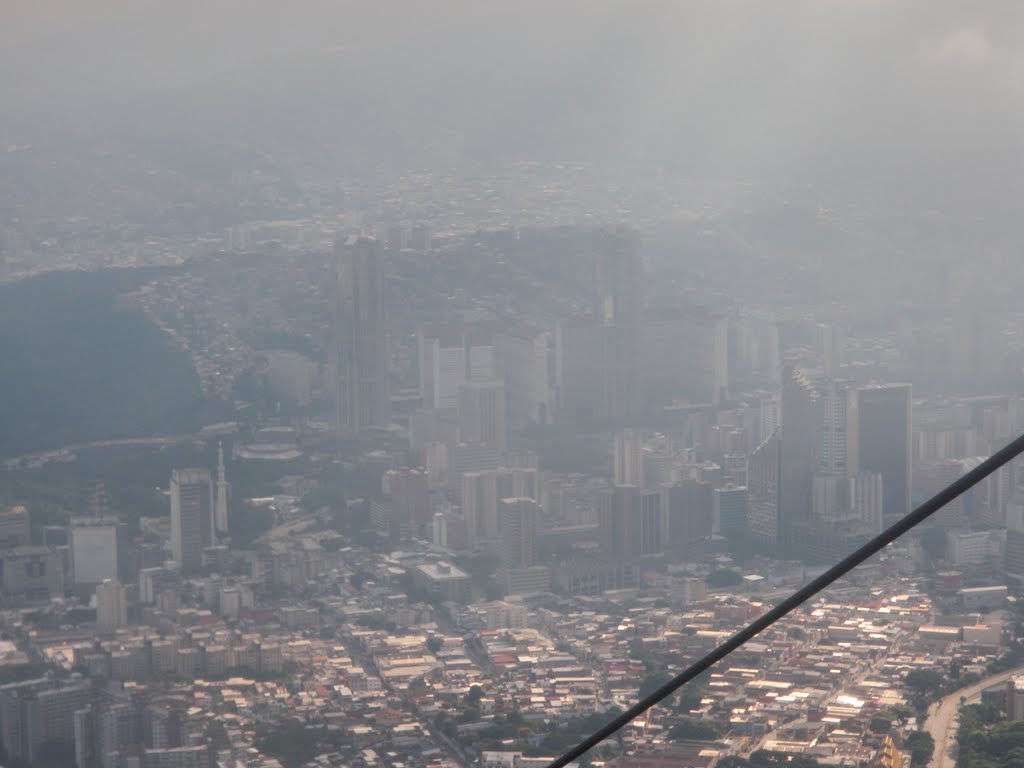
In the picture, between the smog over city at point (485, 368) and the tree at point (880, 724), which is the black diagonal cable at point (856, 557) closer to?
the tree at point (880, 724)

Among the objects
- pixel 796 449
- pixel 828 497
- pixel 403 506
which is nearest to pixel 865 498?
pixel 828 497

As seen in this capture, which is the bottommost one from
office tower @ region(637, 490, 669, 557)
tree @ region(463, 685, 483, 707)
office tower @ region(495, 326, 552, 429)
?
tree @ region(463, 685, 483, 707)

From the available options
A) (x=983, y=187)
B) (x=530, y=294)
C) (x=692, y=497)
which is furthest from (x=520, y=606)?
(x=983, y=187)

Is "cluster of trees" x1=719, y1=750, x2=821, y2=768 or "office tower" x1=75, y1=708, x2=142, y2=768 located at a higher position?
"cluster of trees" x1=719, y1=750, x2=821, y2=768

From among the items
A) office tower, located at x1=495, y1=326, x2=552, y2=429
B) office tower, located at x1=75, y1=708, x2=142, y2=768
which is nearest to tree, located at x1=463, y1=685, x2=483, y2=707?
office tower, located at x1=75, y1=708, x2=142, y2=768

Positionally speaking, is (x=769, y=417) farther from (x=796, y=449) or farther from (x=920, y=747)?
(x=920, y=747)

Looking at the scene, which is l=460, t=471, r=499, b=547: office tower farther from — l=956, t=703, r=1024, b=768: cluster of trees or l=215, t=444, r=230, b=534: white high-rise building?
l=956, t=703, r=1024, b=768: cluster of trees

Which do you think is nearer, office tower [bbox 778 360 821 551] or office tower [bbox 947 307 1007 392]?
office tower [bbox 778 360 821 551]

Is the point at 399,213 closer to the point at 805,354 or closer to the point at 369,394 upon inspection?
the point at 369,394
